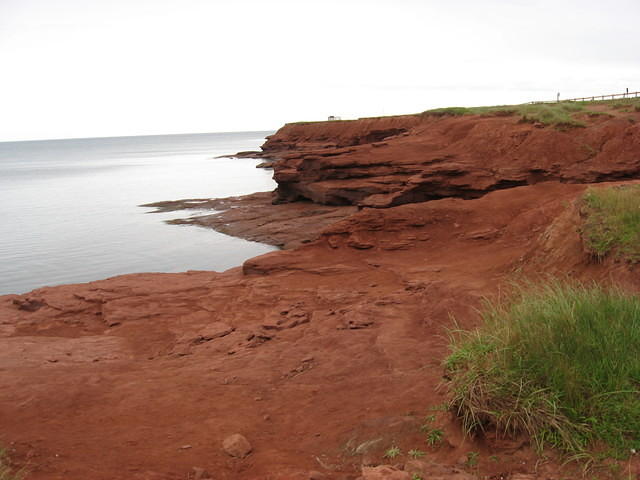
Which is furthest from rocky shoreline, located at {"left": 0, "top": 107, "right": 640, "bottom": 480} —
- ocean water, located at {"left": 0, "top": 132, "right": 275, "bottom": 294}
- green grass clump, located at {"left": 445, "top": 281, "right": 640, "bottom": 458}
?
ocean water, located at {"left": 0, "top": 132, "right": 275, "bottom": 294}

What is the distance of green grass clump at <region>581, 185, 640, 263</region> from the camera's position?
629 cm

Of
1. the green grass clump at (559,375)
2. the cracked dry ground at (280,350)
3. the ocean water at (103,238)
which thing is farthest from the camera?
the ocean water at (103,238)

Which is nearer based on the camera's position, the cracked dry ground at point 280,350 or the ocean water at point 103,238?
the cracked dry ground at point 280,350

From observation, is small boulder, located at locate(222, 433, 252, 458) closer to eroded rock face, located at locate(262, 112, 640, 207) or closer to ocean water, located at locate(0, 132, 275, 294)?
ocean water, located at locate(0, 132, 275, 294)

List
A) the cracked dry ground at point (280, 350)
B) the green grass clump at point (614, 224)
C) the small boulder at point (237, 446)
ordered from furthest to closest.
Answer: the green grass clump at point (614, 224) → the small boulder at point (237, 446) → the cracked dry ground at point (280, 350)

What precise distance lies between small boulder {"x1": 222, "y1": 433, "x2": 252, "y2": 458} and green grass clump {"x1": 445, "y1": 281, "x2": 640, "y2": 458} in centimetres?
199

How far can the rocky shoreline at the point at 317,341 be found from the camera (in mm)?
4516

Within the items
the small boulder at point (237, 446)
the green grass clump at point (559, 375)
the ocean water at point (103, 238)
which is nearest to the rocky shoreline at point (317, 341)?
the small boulder at point (237, 446)

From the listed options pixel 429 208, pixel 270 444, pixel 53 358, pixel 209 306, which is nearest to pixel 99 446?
pixel 270 444

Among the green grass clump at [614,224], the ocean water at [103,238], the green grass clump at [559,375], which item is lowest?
the ocean water at [103,238]

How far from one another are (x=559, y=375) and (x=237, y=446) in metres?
2.88

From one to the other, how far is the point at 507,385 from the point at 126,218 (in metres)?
29.2

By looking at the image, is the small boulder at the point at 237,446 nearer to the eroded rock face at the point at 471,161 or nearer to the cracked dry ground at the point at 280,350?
the cracked dry ground at the point at 280,350

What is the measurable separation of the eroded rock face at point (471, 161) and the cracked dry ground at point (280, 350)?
143 inches
